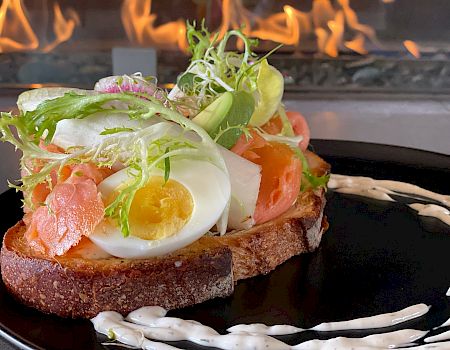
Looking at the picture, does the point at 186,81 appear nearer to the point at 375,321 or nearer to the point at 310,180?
the point at 310,180

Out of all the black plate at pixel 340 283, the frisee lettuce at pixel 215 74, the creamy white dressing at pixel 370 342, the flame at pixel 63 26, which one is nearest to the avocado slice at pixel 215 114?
the frisee lettuce at pixel 215 74

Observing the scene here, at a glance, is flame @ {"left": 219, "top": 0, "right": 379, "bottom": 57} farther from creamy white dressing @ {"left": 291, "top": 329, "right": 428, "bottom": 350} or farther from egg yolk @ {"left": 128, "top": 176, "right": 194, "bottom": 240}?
creamy white dressing @ {"left": 291, "top": 329, "right": 428, "bottom": 350}

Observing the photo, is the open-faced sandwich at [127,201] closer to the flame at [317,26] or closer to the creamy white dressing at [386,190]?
the creamy white dressing at [386,190]

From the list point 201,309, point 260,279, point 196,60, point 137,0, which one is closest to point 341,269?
point 260,279

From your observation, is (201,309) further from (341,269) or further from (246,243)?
(341,269)

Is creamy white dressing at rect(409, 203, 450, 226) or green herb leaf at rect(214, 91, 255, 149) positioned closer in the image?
green herb leaf at rect(214, 91, 255, 149)

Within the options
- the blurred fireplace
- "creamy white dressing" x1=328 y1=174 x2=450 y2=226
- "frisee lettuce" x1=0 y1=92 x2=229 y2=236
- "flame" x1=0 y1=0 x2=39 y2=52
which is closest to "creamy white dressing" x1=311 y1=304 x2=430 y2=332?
"frisee lettuce" x1=0 y1=92 x2=229 y2=236
